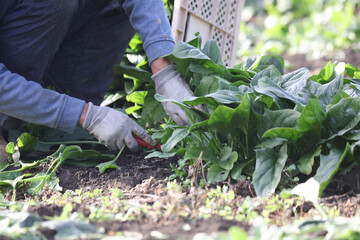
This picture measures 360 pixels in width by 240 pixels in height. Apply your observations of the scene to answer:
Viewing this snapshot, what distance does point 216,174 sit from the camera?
1897 mm

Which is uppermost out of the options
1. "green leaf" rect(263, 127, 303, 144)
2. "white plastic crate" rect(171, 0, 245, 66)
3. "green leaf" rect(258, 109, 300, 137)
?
"white plastic crate" rect(171, 0, 245, 66)

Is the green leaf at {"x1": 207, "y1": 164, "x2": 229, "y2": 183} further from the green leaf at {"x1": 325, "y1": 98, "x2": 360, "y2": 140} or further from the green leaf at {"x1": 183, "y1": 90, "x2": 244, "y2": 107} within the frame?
the green leaf at {"x1": 325, "y1": 98, "x2": 360, "y2": 140}

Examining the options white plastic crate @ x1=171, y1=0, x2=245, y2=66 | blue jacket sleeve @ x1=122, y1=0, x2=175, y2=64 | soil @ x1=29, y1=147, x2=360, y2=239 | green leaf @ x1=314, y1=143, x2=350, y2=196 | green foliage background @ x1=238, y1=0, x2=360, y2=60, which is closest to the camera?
soil @ x1=29, y1=147, x2=360, y2=239

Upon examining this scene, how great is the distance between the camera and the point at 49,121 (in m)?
2.28

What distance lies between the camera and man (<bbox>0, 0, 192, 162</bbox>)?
2.26m

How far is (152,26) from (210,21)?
2.86 feet

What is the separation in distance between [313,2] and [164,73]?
5.87 metres

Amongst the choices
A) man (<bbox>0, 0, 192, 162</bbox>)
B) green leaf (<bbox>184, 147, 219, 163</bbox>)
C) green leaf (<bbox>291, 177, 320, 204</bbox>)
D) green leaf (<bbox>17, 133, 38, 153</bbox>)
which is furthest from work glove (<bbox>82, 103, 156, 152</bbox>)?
green leaf (<bbox>291, 177, 320, 204</bbox>)

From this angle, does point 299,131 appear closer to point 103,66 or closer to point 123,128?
point 123,128

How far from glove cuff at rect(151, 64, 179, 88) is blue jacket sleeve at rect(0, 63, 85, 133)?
404 mm

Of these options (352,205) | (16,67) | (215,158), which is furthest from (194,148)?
(16,67)

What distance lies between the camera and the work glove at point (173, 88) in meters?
2.30

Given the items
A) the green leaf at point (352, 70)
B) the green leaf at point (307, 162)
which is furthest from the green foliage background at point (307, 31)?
the green leaf at point (307, 162)

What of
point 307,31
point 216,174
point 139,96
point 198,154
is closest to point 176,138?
point 198,154
